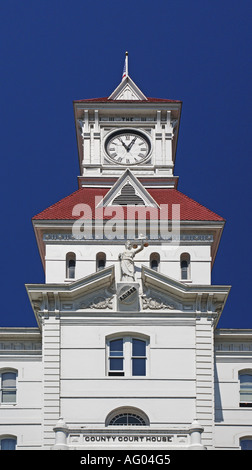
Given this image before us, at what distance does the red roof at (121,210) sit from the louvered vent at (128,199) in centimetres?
55

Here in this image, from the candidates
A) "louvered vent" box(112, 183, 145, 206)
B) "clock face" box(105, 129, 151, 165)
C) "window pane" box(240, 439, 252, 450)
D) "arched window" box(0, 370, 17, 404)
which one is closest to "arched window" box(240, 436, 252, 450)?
"window pane" box(240, 439, 252, 450)

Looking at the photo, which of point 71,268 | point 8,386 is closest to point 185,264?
point 71,268

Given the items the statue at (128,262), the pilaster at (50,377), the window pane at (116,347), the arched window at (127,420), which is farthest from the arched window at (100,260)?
the arched window at (127,420)

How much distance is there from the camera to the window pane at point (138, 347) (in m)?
62.7

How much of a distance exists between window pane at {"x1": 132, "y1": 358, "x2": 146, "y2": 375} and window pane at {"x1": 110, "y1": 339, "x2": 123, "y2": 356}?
0.79 m

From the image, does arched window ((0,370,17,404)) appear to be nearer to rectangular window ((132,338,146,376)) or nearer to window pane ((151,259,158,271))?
rectangular window ((132,338,146,376))

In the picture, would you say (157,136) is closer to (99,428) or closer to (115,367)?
(115,367)

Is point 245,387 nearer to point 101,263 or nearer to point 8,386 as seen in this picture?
point 101,263

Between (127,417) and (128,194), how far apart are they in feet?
45.4

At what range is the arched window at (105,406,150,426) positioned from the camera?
201ft

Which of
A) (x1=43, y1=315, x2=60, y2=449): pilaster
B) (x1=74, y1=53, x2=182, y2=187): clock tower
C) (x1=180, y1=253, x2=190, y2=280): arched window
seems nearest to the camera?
(x1=43, y1=315, x2=60, y2=449): pilaster

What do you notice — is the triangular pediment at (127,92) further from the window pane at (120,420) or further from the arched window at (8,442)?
the arched window at (8,442)

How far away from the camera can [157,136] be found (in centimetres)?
7581
